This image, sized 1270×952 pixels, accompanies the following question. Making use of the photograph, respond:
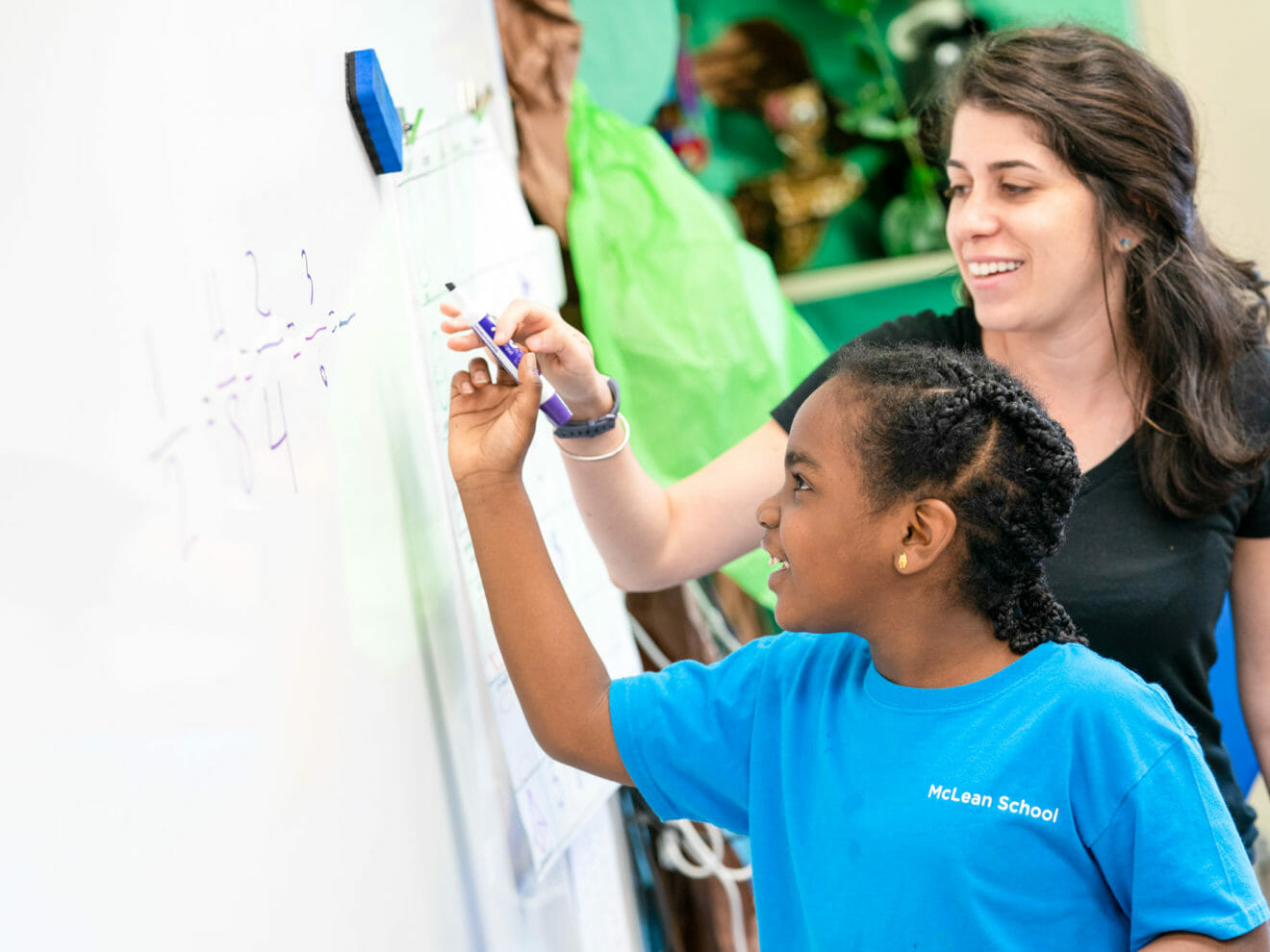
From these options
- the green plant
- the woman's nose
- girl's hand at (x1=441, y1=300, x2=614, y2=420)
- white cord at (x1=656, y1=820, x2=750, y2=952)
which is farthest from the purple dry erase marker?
the green plant

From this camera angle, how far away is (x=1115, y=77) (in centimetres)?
112

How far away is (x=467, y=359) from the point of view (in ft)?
3.34

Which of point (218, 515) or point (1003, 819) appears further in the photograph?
point (1003, 819)

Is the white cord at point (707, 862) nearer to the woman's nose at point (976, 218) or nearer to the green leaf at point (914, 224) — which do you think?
the woman's nose at point (976, 218)

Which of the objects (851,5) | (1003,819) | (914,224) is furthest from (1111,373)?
(851,5)

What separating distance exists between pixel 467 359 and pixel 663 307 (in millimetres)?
540

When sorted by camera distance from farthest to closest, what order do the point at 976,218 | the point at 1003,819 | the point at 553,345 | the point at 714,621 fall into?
Answer: 1. the point at 714,621
2. the point at 976,218
3. the point at 553,345
4. the point at 1003,819

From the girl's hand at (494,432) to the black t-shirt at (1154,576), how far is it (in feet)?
1.14

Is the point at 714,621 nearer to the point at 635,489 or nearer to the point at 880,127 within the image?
the point at 635,489

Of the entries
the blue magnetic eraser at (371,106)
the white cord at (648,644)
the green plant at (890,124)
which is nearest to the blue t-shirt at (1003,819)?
the blue magnetic eraser at (371,106)

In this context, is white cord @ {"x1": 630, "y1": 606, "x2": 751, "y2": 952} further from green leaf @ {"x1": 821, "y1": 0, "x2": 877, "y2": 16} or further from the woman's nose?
green leaf @ {"x1": 821, "y1": 0, "x2": 877, "y2": 16}

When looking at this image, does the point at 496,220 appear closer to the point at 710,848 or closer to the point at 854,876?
the point at 854,876

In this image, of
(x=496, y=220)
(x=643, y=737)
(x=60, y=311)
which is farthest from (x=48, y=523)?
(x=496, y=220)

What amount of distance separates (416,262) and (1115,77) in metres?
0.65
